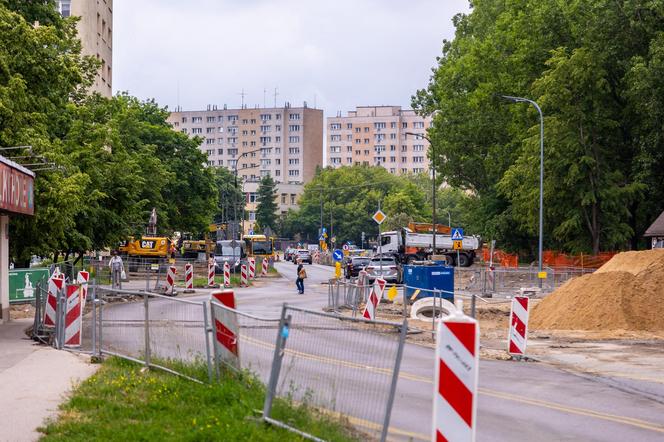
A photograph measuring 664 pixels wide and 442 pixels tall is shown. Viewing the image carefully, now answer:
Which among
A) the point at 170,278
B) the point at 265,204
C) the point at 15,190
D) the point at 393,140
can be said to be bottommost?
the point at 170,278

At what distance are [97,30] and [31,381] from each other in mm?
52353

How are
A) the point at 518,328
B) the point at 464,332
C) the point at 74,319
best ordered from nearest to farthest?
the point at 464,332, the point at 74,319, the point at 518,328

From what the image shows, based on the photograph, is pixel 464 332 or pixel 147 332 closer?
pixel 464 332

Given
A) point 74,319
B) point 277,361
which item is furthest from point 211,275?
point 277,361

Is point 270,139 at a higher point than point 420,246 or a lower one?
higher

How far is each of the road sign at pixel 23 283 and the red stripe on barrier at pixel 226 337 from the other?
20.0 meters

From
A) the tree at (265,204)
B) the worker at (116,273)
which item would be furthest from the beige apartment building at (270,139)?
the worker at (116,273)

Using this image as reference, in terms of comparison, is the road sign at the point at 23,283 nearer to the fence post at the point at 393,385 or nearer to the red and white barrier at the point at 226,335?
the red and white barrier at the point at 226,335

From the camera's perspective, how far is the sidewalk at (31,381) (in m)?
9.86

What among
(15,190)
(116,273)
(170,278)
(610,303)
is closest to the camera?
(15,190)

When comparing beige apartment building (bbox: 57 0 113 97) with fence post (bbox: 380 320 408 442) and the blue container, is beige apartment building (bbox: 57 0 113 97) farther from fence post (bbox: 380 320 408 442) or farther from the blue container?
fence post (bbox: 380 320 408 442)

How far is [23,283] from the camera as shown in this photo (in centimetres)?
3033

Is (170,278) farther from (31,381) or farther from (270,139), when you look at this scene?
(270,139)

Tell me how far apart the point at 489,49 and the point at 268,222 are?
95413 mm
